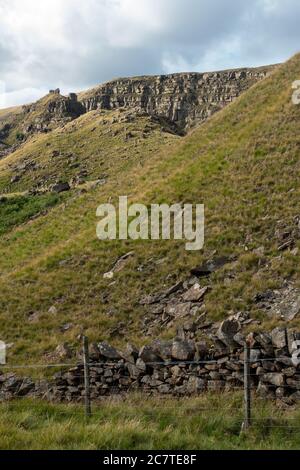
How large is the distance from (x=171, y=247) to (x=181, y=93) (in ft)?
470

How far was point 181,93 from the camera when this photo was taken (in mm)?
156125

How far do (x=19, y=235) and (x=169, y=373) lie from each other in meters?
23.9

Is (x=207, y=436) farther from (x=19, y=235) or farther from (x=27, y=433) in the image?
(x=19, y=235)

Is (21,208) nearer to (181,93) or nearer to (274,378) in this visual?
(274,378)

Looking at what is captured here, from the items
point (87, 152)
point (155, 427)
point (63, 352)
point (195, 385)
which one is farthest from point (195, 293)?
point (87, 152)

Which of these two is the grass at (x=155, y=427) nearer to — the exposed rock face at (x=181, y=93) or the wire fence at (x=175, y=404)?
the wire fence at (x=175, y=404)

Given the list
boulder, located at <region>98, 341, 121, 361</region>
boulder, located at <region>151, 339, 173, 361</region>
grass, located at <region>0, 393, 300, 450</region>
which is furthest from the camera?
boulder, located at <region>98, 341, 121, 361</region>

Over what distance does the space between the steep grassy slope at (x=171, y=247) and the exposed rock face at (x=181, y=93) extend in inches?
4509

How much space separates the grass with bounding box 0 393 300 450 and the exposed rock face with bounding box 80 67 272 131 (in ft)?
444

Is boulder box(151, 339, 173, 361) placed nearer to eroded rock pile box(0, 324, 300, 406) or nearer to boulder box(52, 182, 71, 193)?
eroded rock pile box(0, 324, 300, 406)

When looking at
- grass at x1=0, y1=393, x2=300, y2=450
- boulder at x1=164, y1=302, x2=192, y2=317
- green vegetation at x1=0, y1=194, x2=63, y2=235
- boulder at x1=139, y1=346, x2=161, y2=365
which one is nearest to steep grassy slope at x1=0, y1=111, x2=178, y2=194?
green vegetation at x1=0, y1=194, x2=63, y2=235

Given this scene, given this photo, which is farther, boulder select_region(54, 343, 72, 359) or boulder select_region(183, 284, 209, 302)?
boulder select_region(183, 284, 209, 302)

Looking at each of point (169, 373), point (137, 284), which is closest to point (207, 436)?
point (169, 373)

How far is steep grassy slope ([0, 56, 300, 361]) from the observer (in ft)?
57.4
